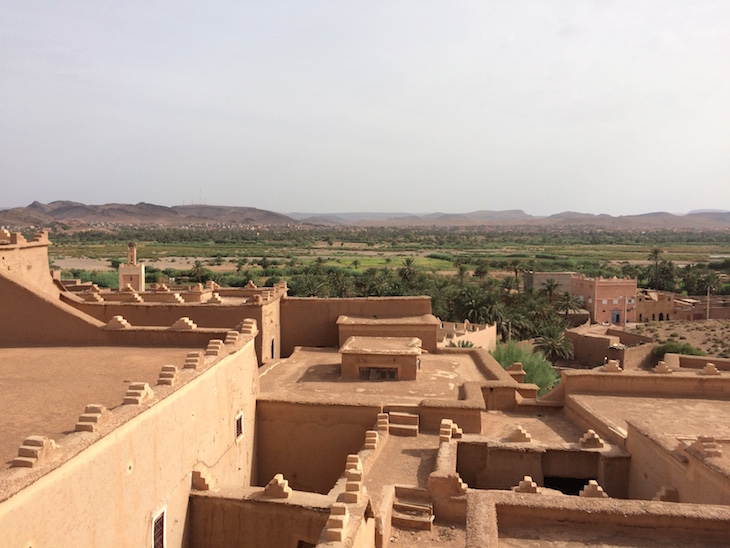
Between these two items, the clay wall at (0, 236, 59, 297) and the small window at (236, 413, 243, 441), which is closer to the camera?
the small window at (236, 413, 243, 441)

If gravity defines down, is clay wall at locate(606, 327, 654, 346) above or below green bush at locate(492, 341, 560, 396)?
below

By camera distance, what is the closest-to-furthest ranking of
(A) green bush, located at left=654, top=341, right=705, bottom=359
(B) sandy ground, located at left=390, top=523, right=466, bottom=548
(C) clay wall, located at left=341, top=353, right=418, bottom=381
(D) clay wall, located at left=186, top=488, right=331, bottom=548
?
(D) clay wall, located at left=186, top=488, right=331, bottom=548
(B) sandy ground, located at left=390, top=523, right=466, bottom=548
(C) clay wall, located at left=341, top=353, right=418, bottom=381
(A) green bush, located at left=654, top=341, right=705, bottom=359

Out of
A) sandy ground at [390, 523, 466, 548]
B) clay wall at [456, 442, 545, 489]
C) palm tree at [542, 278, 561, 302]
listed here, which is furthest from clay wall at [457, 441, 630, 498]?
palm tree at [542, 278, 561, 302]

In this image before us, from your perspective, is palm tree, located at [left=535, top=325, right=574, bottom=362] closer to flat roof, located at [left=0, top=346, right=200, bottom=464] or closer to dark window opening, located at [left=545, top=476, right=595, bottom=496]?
dark window opening, located at [left=545, top=476, right=595, bottom=496]

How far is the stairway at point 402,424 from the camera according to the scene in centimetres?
1368

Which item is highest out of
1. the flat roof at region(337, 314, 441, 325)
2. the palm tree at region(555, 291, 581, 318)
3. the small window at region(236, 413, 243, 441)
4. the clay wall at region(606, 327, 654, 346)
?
the flat roof at region(337, 314, 441, 325)

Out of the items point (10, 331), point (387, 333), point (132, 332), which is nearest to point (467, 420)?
point (387, 333)

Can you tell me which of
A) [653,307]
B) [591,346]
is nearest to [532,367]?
[591,346]

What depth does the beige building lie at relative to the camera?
6422 millimetres

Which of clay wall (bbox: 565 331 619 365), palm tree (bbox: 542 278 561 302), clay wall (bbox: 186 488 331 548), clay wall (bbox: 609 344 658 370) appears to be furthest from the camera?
palm tree (bbox: 542 278 561 302)

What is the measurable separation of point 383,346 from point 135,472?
1047cm

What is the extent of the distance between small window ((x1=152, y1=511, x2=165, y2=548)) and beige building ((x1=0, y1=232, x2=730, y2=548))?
0.09ft

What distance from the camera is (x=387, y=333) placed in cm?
2023

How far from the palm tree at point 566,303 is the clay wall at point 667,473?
148 ft
